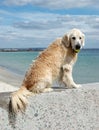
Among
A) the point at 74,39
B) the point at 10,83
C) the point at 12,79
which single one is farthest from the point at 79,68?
the point at 74,39

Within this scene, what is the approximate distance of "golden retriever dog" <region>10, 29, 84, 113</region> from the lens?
591 cm

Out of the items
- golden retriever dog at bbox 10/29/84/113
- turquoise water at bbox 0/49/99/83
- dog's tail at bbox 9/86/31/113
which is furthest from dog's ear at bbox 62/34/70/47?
turquoise water at bbox 0/49/99/83

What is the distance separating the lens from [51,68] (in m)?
6.42

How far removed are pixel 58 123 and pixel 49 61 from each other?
3.32 ft

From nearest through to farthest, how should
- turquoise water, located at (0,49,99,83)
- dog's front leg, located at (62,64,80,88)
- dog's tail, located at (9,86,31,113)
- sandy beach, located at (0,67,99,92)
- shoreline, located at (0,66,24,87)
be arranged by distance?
1. dog's tail, located at (9,86,31,113)
2. dog's front leg, located at (62,64,80,88)
3. sandy beach, located at (0,67,99,92)
4. shoreline, located at (0,66,24,87)
5. turquoise water, located at (0,49,99,83)

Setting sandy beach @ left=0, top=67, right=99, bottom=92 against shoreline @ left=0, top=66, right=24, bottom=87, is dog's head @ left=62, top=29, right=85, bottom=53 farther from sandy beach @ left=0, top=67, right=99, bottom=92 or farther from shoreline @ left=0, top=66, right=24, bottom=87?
shoreline @ left=0, top=66, right=24, bottom=87

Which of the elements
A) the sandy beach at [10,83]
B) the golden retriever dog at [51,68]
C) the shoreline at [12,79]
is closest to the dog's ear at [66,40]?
the golden retriever dog at [51,68]

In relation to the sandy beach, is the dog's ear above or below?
above

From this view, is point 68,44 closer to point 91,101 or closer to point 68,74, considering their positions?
point 68,74

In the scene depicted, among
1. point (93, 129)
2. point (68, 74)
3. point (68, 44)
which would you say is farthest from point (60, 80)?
point (93, 129)

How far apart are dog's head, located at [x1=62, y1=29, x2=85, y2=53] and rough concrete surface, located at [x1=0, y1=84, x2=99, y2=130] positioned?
0.81 m

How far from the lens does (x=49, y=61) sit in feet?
21.0

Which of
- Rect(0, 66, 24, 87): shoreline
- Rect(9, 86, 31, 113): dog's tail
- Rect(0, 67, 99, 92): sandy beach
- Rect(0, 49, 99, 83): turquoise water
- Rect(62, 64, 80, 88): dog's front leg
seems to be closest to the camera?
Rect(9, 86, 31, 113): dog's tail

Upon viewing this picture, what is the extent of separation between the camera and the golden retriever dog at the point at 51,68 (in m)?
5.91
